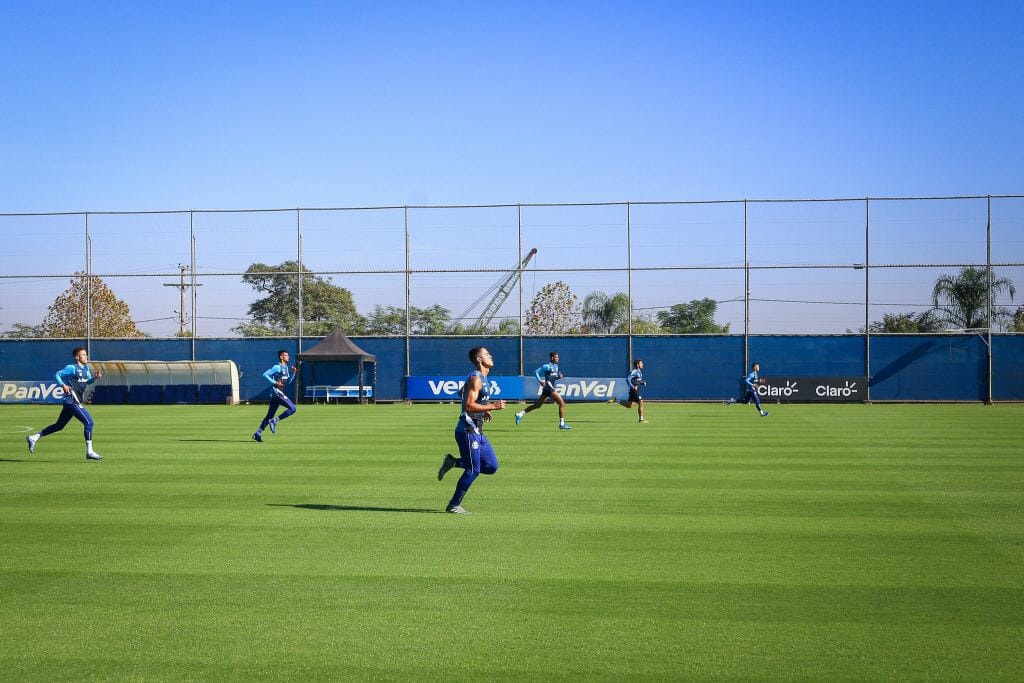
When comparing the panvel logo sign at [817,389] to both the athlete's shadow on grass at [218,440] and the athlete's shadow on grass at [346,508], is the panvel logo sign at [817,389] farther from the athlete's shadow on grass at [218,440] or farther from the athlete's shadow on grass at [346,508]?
the athlete's shadow on grass at [346,508]

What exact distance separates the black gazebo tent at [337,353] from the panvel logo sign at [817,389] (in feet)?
59.9

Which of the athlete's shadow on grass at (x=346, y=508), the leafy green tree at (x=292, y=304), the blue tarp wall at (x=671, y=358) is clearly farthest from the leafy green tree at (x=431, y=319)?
the athlete's shadow on grass at (x=346, y=508)

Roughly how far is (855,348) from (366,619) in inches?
1665

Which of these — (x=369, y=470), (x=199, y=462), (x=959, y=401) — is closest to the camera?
(x=369, y=470)

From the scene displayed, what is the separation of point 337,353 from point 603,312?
541 inches

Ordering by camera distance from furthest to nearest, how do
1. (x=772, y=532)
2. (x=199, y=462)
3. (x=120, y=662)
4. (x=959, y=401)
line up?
(x=959, y=401) < (x=199, y=462) < (x=772, y=532) < (x=120, y=662)

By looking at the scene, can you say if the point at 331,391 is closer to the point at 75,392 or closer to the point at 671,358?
the point at 671,358

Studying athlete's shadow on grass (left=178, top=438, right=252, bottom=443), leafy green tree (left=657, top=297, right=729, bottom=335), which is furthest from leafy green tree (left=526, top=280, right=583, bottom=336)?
athlete's shadow on grass (left=178, top=438, right=252, bottom=443)

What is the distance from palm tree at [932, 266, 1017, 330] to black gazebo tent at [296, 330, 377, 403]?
88.3 feet

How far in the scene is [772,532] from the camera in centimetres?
1037

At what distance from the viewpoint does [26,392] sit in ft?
153

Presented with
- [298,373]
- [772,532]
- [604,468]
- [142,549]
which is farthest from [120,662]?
[298,373]

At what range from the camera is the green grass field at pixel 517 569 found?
20.3 feet

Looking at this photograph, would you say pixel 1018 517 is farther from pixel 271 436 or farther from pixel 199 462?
pixel 271 436
